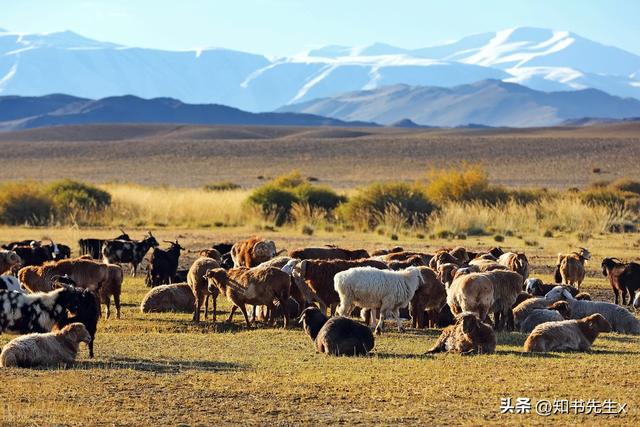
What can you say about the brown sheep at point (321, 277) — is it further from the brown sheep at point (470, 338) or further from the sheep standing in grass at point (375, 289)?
the brown sheep at point (470, 338)

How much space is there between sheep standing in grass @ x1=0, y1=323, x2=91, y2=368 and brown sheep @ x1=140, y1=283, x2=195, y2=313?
5251 mm

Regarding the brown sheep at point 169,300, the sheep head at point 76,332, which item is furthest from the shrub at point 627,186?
the sheep head at point 76,332

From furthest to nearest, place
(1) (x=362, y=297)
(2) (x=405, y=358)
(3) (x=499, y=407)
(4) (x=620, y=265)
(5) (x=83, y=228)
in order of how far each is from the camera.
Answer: (5) (x=83, y=228) < (4) (x=620, y=265) < (1) (x=362, y=297) < (2) (x=405, y=358) < (3) (x=499, y=407)

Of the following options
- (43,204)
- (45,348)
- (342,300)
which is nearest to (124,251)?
(342,300)

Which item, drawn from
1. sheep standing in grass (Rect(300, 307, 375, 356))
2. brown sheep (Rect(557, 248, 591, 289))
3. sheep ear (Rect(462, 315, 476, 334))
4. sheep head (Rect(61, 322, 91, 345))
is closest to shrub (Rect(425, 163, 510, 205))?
brown sheep (Rect(557, 248, 591, 289))

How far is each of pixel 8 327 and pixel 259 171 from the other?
6715cm

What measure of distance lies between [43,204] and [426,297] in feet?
85.6

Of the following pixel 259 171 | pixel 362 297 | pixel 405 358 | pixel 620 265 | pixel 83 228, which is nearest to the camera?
pixel 405 358

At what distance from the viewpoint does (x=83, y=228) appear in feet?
120

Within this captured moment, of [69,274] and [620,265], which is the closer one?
[69,274]

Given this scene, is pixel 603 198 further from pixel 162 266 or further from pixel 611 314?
pixel 611 314

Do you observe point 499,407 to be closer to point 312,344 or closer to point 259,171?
point 312,344

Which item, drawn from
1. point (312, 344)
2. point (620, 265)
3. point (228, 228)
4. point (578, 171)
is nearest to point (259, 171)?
point (578, 171)

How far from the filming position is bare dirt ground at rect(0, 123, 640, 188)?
244ft
